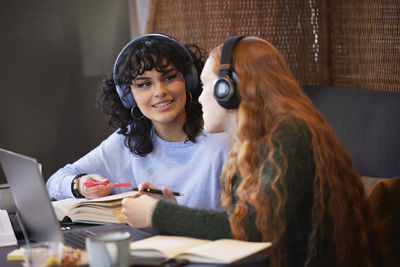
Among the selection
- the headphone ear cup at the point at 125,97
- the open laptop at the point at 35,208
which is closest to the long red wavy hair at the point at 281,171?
the open laptop at the point at 35,208

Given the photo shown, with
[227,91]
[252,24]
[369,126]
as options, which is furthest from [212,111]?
[252,24]

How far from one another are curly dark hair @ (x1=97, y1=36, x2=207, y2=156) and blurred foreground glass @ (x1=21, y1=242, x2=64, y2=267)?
2.88ft

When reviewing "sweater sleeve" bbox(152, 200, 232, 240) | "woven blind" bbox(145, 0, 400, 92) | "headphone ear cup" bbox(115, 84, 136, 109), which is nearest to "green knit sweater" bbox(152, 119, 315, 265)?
"sweater sleeve" bbox(152, 200, 232, 240)

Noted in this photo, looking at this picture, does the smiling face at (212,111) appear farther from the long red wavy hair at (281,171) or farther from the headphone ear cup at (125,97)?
the headphone ear cup at (125,97)

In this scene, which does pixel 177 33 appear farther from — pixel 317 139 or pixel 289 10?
pixel 317 139

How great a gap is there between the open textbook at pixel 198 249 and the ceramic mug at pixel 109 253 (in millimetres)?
82

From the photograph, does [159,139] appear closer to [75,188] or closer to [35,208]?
[75,188]

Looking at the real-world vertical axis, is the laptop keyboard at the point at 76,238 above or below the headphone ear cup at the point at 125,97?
below

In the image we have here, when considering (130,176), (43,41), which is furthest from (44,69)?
(130,176)

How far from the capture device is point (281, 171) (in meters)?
1.22

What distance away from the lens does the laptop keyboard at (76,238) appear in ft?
4.40

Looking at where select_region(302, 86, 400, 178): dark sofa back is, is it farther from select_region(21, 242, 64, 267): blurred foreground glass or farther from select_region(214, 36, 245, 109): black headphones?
select_region(21, 242, 64, 267): blurred foreground glass

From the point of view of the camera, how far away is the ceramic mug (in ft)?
3.46

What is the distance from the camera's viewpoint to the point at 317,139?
4.24 ft
